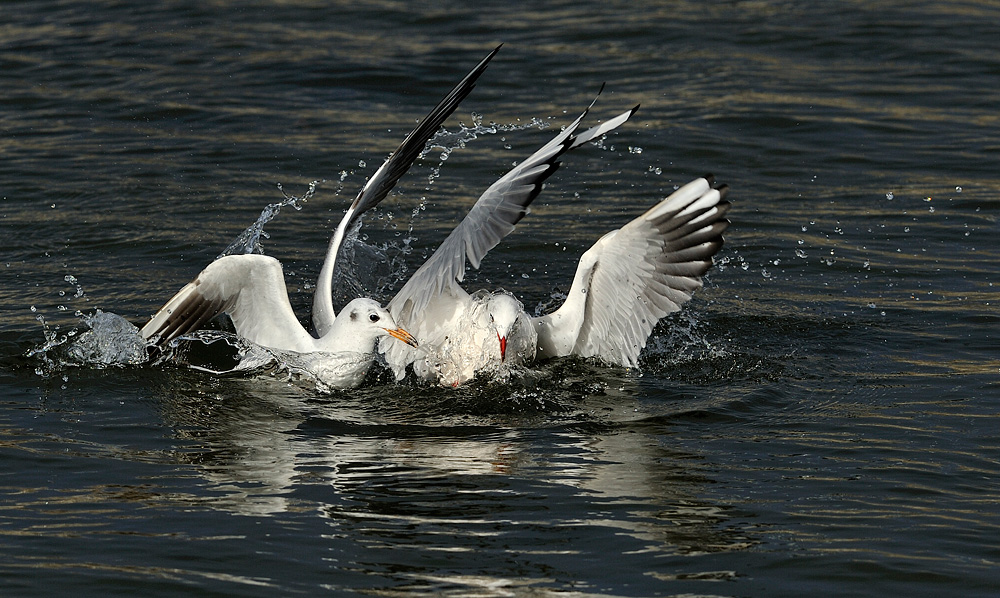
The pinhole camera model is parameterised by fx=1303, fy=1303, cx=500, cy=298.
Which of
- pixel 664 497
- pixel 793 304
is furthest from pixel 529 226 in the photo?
pixel 664 497

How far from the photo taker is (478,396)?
22.0ft

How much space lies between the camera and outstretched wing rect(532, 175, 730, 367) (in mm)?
6453

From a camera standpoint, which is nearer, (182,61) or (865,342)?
(865,342)

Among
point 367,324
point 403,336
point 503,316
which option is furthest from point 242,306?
point 503,316

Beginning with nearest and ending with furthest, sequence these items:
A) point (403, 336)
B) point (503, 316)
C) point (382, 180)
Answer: point (403, 336), point (503, 316), point (382, 180)

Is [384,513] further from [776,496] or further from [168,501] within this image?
[776,496]

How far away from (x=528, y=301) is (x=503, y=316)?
1526 mm

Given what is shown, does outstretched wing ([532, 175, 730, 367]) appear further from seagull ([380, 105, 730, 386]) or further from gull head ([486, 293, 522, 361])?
gull head ([486, 293, 522, 361])

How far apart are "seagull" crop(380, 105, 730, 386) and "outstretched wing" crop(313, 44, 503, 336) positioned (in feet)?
1.36

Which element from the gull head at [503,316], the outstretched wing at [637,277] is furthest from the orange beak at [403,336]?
the outstretched wing at [637,277]

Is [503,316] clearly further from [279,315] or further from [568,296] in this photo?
[279,315]

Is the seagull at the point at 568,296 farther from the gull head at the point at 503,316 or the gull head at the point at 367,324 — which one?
the gull head at the point at 367,324

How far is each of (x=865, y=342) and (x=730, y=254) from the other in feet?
5.92

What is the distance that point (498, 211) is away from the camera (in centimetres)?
624
